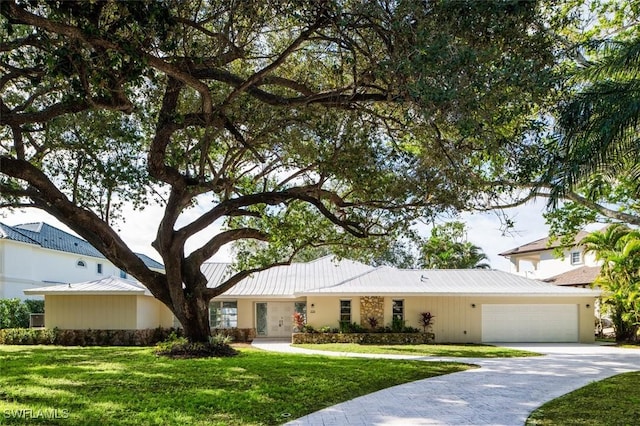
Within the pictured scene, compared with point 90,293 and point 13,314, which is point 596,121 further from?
point 13,314

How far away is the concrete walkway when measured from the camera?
8.11 metres

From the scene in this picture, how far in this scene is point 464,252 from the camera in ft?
136

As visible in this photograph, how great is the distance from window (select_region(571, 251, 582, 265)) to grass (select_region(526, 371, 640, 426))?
2421cm

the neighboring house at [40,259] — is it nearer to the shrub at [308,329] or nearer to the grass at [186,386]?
the grass at [186,386]

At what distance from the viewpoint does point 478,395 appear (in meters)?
10.2

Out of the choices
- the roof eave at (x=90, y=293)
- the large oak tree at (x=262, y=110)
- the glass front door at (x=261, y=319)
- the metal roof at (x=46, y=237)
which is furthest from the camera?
the metal roof at (x=46, y=237)

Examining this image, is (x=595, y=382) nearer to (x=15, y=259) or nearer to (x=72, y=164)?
(x=72, y=164)

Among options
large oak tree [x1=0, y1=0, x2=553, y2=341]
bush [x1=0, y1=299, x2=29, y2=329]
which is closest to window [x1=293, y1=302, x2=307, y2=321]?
large oak tree [x1=0, y1=0, x2=553, y2=341]

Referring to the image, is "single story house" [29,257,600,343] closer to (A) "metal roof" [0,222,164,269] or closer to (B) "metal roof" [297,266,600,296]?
(B) "metal roof" [297,266,600,296]

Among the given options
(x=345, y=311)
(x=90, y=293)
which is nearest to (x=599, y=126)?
(x=345, y=311)

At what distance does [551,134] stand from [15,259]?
A: 29.2 meters

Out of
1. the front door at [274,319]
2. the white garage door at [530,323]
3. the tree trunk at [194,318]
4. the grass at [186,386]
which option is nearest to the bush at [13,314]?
the front door at [274,319]

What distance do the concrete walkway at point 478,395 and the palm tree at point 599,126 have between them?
13.5 feet

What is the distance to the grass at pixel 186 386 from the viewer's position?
8031 mm
